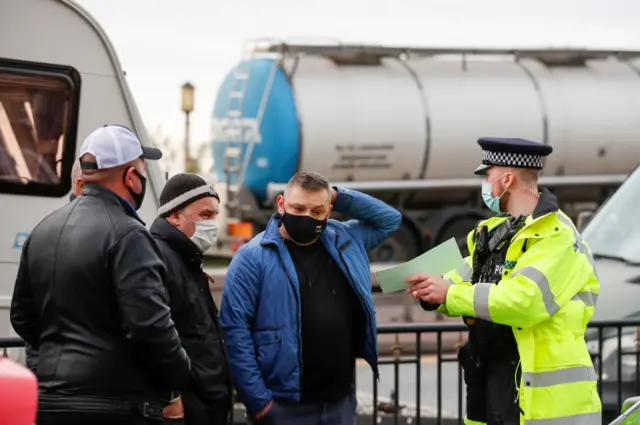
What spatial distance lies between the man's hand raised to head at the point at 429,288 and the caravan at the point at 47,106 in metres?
3.43

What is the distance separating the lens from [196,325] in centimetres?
523

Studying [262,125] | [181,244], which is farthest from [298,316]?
[262,125]

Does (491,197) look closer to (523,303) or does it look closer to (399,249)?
(523,303)

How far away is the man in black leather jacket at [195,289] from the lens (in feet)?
17.1

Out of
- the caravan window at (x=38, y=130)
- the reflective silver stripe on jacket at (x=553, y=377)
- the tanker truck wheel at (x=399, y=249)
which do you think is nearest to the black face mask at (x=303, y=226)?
the reflective silver stripe on jacket at (x=553, y=377)

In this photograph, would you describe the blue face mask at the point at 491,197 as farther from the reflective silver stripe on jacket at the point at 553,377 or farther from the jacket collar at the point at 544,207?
the reflective silver stripe on jacket at the point at 553,377

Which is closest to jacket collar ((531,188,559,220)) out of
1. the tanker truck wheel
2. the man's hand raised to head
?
the man's hand raised to head

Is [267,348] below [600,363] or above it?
above

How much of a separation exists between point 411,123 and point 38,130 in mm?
11352

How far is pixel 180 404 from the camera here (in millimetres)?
5215

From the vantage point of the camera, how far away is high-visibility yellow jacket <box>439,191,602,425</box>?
5129 mm

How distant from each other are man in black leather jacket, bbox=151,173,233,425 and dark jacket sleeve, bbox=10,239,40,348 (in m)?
0.54

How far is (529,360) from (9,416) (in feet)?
7.17

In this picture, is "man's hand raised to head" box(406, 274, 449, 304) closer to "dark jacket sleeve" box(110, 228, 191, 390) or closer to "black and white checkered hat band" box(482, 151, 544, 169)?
"black and white checkered hat band" box(482, 151, 544, 169)
